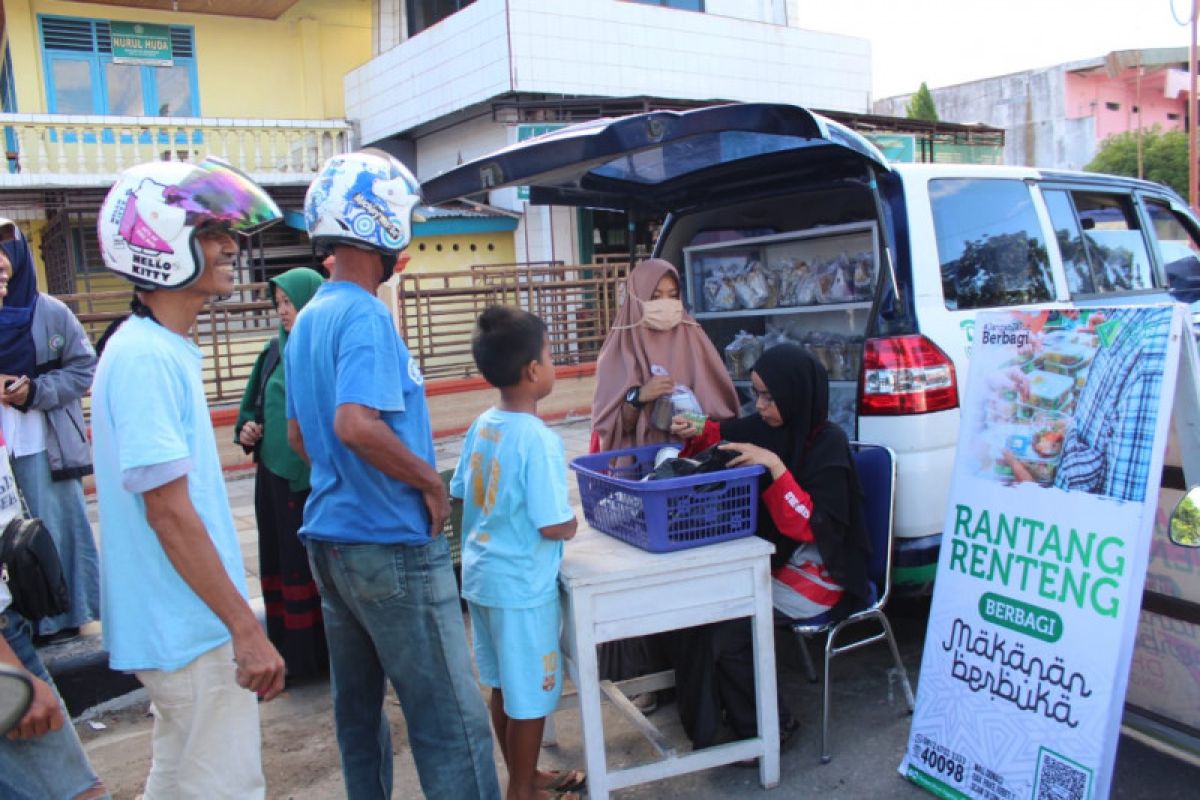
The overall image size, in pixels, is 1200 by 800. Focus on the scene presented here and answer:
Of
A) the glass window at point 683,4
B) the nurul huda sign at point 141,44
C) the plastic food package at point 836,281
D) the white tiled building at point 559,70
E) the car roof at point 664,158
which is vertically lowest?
the plastic food package at point 836,281

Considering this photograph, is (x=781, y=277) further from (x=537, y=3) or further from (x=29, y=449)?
(x=537, y=3)

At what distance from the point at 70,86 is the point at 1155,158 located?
83.9 ft

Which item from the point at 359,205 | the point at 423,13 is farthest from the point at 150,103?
the point at 359,205

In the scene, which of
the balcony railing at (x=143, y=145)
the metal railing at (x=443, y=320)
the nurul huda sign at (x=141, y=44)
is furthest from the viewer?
the nurul huda sign at (x=141, y=44)

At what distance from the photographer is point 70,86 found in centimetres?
1441

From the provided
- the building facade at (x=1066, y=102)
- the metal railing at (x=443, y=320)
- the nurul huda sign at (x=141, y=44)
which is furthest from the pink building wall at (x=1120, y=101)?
the nurul huda sign at (x=141, y=44)

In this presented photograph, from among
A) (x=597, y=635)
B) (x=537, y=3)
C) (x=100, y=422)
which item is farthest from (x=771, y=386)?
(x=537, y=3)

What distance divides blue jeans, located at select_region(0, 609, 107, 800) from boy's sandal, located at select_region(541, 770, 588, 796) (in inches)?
56.4

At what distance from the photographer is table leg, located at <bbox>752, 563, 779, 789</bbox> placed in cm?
303

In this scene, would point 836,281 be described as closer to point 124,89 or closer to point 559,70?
point 559,70

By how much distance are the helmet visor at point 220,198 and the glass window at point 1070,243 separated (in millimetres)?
3487

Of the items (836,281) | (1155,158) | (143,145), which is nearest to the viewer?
(836,281)

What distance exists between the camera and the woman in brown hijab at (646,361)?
12.5 ft

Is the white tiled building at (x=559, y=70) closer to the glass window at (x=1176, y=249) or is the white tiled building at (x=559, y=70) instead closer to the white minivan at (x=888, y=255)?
the glass window at (x=1176, y=249)
